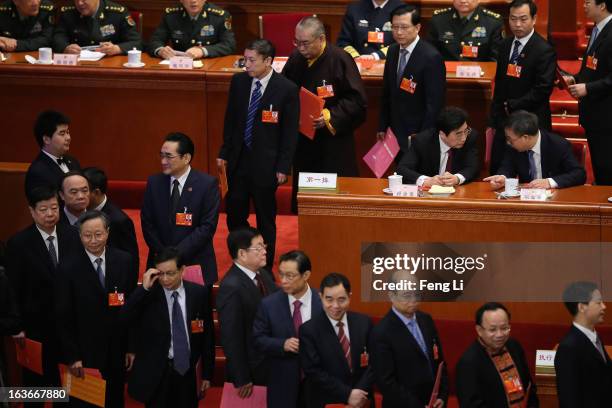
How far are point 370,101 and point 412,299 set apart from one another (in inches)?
96.6

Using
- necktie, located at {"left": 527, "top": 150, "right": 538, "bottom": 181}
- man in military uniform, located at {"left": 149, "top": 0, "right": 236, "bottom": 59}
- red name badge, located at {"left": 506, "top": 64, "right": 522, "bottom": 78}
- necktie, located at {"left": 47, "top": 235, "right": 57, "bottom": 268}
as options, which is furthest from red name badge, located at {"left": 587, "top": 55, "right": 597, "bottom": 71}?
necktie, located at {"left": 47, "top": 235, "right": 57, "bottom": 268}

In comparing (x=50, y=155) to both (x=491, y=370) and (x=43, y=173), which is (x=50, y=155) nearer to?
(x=43, y=173)

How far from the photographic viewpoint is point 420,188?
5.99m

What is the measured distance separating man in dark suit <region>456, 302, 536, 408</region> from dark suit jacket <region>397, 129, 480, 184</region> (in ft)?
4.07

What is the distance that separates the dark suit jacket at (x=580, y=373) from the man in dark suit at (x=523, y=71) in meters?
1.79

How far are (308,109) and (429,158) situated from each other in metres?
0.78

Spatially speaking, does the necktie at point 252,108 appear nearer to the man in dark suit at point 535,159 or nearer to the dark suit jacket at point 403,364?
the man in dark suit at point 535,159

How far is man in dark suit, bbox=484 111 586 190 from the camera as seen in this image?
595cm

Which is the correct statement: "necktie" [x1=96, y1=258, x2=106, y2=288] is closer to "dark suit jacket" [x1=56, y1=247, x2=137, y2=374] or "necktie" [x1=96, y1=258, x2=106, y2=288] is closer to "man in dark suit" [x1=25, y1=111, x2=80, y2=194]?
"dark suit jacket" [x1=56, y1=247, x2=137, y2=374]

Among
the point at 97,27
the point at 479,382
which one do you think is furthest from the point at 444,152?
the point at 97,27

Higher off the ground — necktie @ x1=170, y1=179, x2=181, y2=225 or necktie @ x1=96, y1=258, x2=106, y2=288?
necktie @ x1=170, y1=179, x2=181, y2=225

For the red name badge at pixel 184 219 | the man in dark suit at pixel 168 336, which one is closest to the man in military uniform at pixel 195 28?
the red name badge at pixel 184 219

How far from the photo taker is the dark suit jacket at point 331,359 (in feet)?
16.8

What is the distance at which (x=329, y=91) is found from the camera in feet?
22.0
